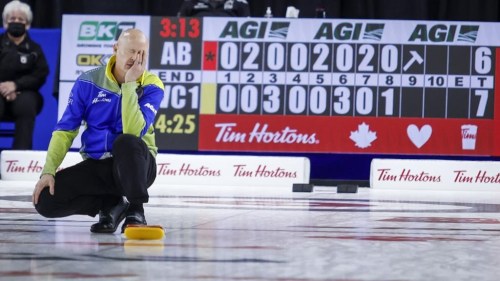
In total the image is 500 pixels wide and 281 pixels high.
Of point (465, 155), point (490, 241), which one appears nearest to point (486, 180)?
point (465, 155)

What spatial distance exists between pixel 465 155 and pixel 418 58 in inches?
37.4

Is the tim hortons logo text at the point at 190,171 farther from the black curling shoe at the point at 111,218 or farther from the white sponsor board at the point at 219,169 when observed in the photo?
the black curling shoe at the point at 111,218

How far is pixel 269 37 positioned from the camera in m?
8.94

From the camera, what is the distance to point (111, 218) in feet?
13.4

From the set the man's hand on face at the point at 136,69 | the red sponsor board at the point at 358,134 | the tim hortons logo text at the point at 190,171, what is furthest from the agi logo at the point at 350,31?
the man's hand on face at the point at 136,69

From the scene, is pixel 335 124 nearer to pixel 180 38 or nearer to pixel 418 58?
pixel 418 58

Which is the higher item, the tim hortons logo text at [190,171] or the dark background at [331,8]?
the dark background at [331,8]

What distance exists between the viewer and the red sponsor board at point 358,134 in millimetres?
8867

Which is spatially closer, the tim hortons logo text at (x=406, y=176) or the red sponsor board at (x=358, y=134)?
the tim hortons logo text at (x=406, y=176)

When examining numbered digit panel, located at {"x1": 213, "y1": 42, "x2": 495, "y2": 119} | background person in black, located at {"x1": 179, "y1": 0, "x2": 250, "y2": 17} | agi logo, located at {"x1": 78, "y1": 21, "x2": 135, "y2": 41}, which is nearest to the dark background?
background person in black, located at {"x1": 179, "y1": 0, "x2": 250, "y2": 17}

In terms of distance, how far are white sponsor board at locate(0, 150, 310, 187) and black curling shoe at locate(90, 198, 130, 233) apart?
4.26 meters

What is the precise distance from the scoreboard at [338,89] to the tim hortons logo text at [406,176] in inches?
16.6

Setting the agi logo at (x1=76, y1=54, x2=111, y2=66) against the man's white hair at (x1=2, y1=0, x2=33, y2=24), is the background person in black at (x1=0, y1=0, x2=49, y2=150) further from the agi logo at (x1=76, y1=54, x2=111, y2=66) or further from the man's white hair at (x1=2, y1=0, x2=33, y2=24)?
the agi logo at (x1=76, y1=54, x2=111, y2=66)

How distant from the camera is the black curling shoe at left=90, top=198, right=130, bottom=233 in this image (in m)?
4.07
